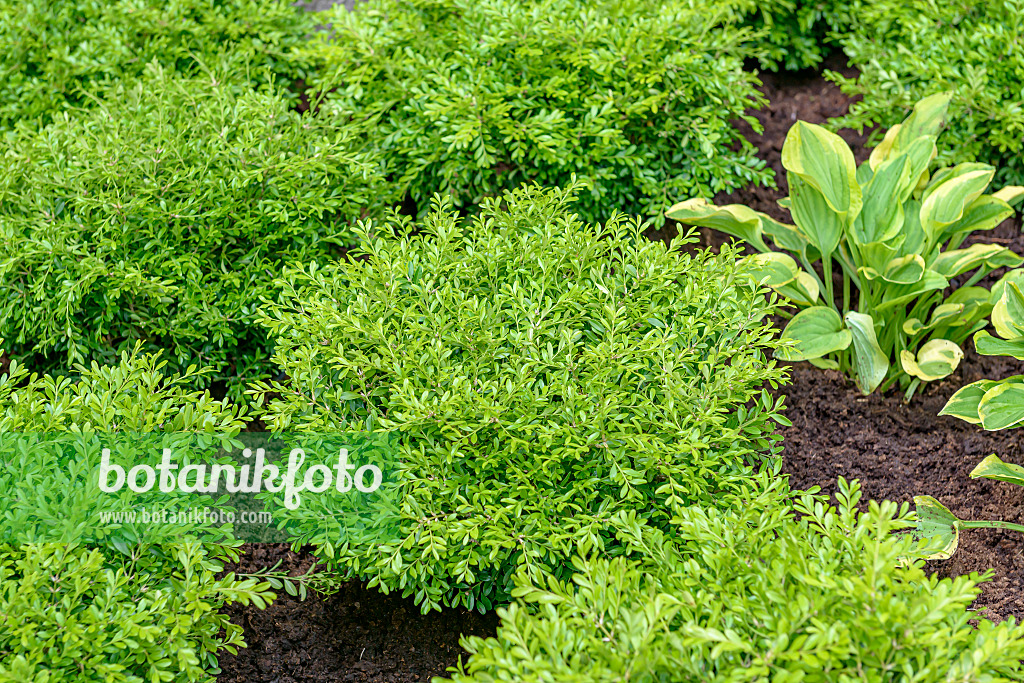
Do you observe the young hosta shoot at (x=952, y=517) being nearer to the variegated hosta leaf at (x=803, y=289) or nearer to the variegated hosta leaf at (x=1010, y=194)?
the variegated hosta leaf at (x=803, y=289)

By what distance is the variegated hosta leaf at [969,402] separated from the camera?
111 inches

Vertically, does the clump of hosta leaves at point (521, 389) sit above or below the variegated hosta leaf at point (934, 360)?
above

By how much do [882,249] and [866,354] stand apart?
395mm

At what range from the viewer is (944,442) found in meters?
3.01

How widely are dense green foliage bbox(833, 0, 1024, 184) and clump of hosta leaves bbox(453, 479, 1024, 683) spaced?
2417 mm

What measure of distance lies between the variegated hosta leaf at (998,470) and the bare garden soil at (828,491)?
0.16 meters

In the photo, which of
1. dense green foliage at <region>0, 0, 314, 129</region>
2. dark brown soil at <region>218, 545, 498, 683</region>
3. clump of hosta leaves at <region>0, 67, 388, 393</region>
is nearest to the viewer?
dark brown soil at <region>218, 545, 498, 683</region>

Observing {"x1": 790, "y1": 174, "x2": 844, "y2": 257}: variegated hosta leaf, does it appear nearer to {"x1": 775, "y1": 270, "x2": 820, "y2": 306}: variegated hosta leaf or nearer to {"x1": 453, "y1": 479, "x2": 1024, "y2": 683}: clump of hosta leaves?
{"x1": 775, "y1": 270, "x2": 820, "y2": 306}: variegated hosta leaf

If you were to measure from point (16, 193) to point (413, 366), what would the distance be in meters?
1.81

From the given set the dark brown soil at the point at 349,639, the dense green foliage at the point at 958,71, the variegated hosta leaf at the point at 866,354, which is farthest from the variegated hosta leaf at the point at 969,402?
the dark brown soil at the point at 349,639

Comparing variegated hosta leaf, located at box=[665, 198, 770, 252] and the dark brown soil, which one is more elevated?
variegated hosta leaf, located at box=[665, 198, 770, 252]

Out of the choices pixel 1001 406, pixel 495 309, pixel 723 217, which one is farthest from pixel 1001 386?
pixel 495 309

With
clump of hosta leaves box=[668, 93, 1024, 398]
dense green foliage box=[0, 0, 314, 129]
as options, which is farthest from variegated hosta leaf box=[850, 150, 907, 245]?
dense green foliage box=[0, 0, 314, 129]

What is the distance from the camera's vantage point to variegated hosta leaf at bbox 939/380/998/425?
9.21 ft
